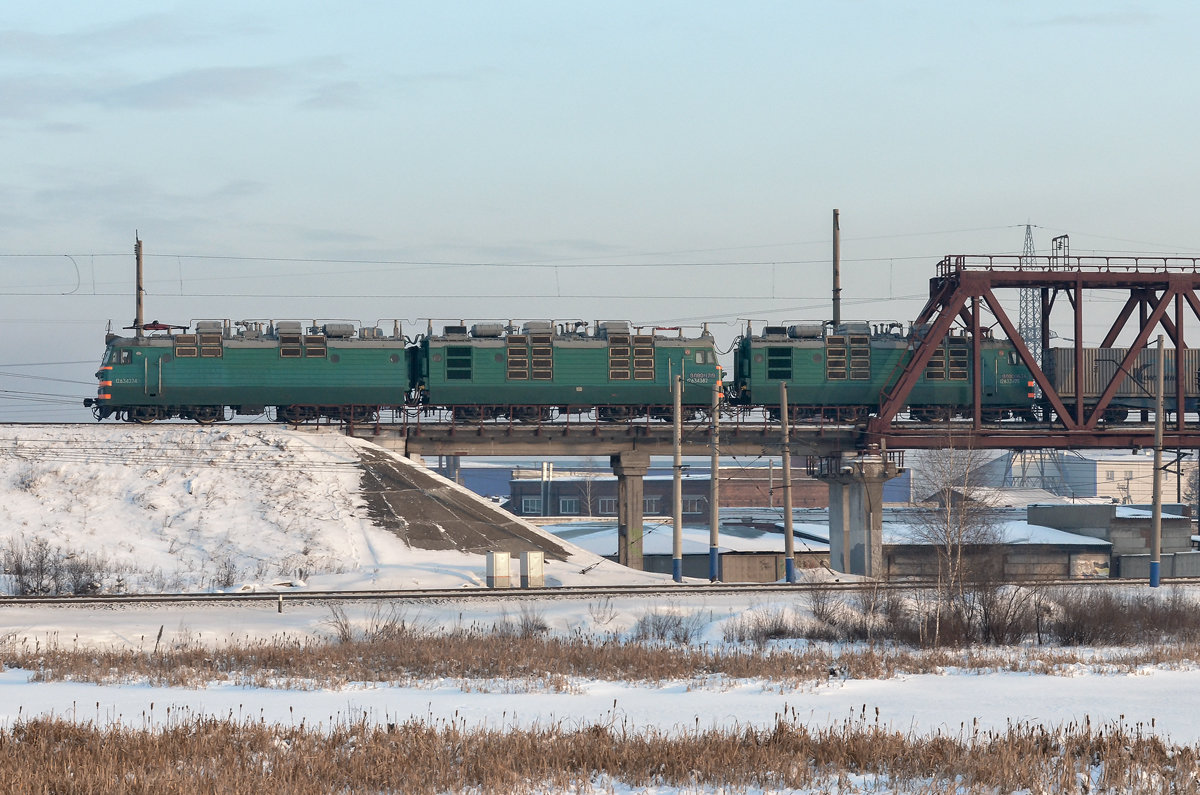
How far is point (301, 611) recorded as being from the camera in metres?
30.6

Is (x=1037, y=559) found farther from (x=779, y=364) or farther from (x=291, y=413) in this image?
(x=291, y=413)

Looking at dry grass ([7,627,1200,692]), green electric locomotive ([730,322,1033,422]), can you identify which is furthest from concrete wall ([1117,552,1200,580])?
dry grass ([7,627,1200,692])

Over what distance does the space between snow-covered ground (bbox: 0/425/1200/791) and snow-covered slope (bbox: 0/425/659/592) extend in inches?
3.4

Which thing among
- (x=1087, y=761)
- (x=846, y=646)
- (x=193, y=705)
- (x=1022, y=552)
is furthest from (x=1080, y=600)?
(x=1022, y=552)

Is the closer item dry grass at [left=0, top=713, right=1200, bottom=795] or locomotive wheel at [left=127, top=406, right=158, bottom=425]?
dry grass at [left=0, top=713, right=1200, bottom=795]

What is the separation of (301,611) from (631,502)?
78.8 ft

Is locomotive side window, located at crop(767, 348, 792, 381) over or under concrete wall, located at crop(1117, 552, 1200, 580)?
over

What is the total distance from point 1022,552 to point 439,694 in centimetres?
4892

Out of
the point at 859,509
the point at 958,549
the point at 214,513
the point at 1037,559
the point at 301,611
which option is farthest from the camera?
the point at 1037,559

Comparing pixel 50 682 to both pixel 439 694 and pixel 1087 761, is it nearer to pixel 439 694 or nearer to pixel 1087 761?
pixel 439 694

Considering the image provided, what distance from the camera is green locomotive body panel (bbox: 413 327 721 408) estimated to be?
52.9 meters

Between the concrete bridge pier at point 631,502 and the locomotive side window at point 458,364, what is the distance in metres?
8.00

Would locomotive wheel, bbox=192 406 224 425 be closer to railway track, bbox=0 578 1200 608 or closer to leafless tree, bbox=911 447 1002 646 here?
railway track, bbox=0 578 1200 608

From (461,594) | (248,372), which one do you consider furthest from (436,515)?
(461,594)
